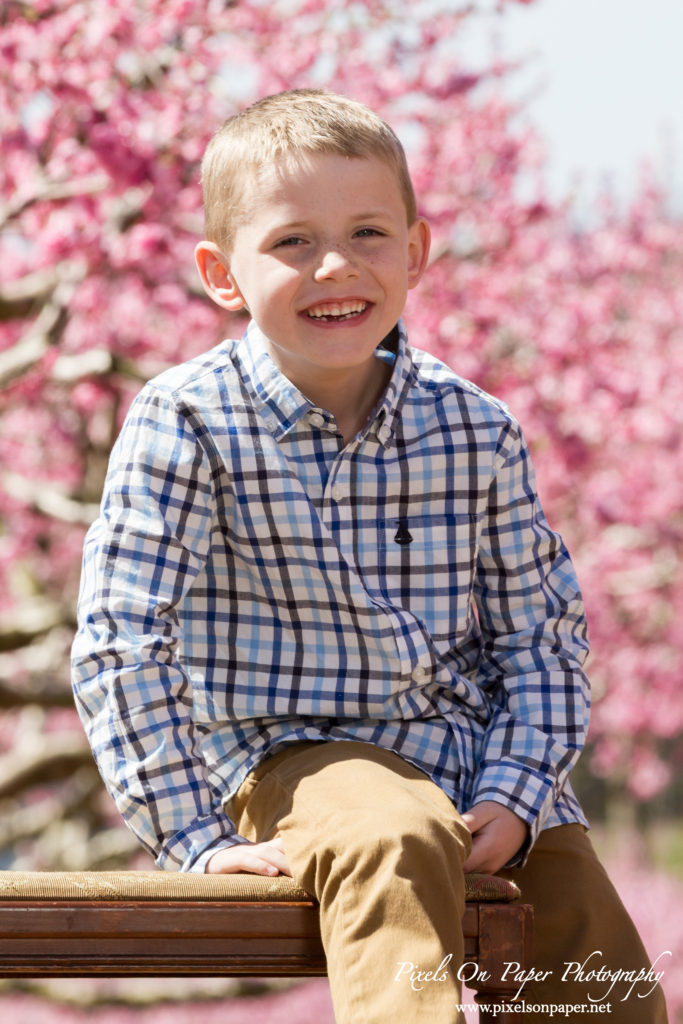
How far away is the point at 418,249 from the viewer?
2.18 meters

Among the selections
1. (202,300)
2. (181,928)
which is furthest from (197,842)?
(202,300)

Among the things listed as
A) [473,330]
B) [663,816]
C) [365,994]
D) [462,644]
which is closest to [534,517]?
[462,644]

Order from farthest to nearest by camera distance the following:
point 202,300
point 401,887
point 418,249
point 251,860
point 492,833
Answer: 1. point 202,300
2. point 418,249
3. point 492,833
4. point 251,860
5. point 401,887

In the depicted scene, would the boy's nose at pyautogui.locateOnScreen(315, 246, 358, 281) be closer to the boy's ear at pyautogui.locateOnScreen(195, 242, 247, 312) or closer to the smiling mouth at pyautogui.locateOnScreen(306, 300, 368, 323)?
the smiling mouth at pyautogui.locateOnScreen(306, 300, 368, 323)

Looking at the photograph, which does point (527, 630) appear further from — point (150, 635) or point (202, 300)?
point (202, 300)

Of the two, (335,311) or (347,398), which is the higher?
(335,311)

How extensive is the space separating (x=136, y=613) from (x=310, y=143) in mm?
775

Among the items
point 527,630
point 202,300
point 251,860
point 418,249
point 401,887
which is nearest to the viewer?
point 401,887

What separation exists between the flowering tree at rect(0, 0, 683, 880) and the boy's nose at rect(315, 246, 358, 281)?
258 centimetres

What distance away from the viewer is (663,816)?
17.8 meters

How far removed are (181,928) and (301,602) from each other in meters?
0.55

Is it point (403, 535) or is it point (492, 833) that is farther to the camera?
point (403, 535)

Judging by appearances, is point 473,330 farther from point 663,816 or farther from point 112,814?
point 663,816

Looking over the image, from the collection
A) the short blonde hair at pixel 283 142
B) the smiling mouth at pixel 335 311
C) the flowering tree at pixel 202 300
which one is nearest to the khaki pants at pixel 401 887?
the smiling mouth at pixel 335 311
